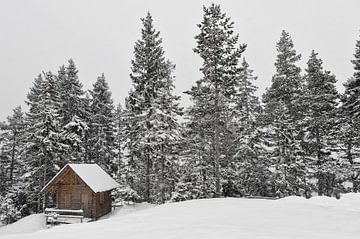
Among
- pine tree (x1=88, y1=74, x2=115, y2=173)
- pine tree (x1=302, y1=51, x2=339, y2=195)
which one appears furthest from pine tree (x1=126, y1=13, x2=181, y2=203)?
pine tree (x1=302, y1=51, x2=339, y2=195)

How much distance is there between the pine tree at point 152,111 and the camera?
26.4 metres

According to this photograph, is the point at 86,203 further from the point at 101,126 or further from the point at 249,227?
the point at 249,227

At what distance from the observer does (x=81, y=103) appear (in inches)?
1410

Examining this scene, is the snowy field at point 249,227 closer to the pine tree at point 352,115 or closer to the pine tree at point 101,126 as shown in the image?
the pine tree at point 352,115

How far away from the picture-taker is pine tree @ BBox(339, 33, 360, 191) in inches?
862

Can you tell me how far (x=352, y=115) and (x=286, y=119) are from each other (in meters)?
4.98

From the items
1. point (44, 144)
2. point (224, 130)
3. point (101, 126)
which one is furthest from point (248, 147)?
point (44, 144)

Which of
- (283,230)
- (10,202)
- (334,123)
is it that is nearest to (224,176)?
(334,123)

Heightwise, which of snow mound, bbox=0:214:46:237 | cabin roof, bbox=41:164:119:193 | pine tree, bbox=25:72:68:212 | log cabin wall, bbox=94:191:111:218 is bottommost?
snow mound, bbox=0:214:46:237

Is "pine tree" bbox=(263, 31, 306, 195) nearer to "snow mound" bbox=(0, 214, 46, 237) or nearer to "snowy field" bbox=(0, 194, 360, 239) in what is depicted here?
"snowy field" bbox=(0, 194, 360, 239)

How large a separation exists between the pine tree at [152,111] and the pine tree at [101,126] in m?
8.97

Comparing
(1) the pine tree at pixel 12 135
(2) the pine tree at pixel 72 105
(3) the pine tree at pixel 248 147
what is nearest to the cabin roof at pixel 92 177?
(2) the pine tree at pixel 72 105

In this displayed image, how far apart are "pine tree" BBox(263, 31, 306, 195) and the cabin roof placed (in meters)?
16.0

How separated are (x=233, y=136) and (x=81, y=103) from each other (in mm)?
20404
